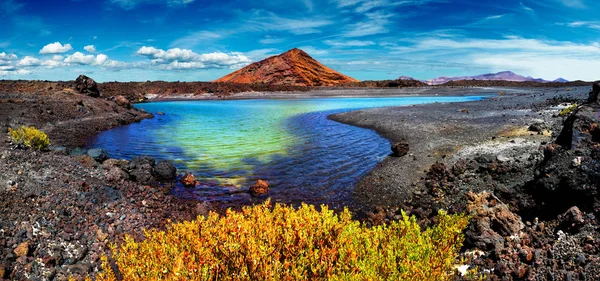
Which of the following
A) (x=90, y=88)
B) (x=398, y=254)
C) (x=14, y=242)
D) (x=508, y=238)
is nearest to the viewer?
(x=398, y=254)

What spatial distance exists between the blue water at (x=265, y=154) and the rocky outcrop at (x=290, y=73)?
9145cm

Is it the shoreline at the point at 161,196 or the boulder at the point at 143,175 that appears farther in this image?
the boulder at the point at 143,175

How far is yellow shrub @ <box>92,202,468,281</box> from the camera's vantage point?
3941mm

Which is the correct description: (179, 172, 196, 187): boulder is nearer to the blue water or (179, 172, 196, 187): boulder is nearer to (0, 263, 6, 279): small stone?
the blue water

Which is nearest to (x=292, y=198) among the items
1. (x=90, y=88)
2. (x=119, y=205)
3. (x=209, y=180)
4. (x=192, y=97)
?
(x=209, y=180)

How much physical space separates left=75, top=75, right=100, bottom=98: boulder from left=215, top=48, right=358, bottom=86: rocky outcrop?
255 feet

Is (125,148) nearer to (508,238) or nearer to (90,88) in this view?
(508,238)

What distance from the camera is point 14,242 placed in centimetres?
700

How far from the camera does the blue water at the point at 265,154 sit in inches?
490

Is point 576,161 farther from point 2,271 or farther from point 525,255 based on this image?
point 2,271

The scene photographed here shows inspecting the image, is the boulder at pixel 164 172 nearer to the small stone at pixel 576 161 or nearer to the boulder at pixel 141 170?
the boulder at pixel 141 170

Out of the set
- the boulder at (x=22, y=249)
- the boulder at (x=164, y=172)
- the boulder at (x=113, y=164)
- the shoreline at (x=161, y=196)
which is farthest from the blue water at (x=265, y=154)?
the boulder at (x=22, y=249)

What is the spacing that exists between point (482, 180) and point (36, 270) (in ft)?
40.5

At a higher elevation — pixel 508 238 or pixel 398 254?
pixel 398 254
